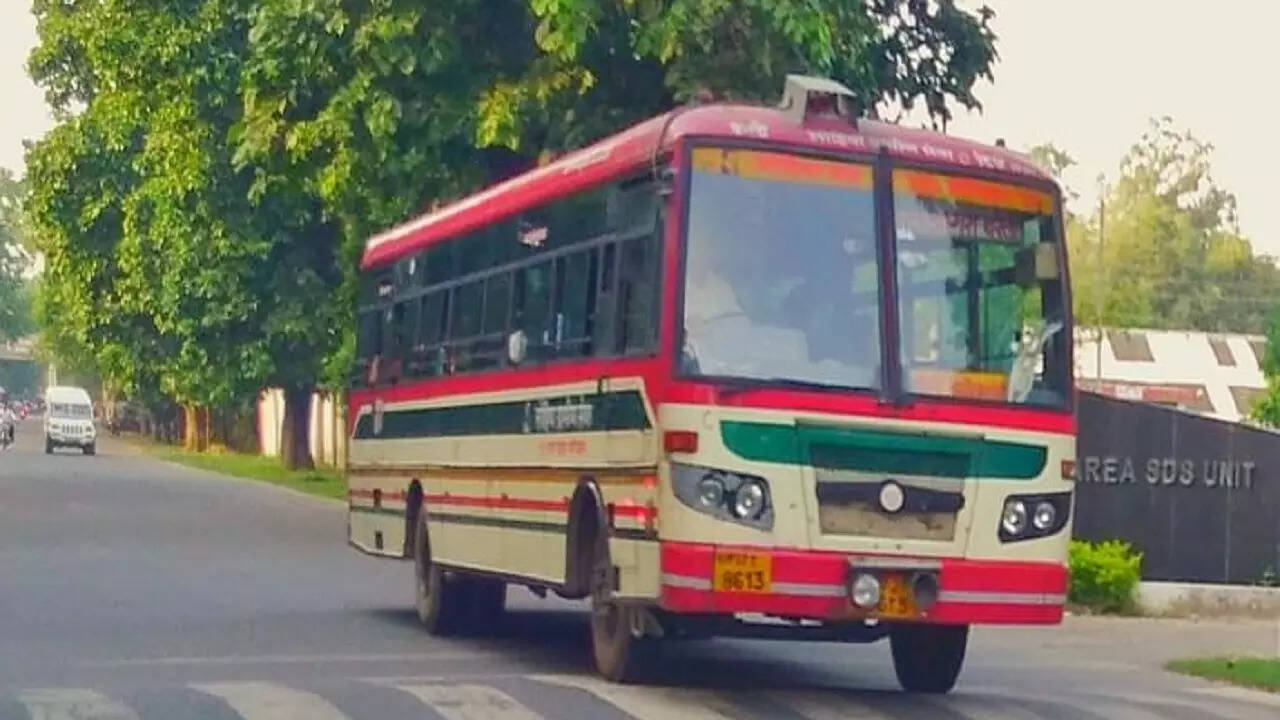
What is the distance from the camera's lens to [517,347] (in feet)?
56.3

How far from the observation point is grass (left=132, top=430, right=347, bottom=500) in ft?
175

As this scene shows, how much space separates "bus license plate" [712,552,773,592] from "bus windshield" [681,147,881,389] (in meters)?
0.95

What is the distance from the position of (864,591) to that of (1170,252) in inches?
3462

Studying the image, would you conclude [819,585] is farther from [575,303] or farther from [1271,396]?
[1271,396]

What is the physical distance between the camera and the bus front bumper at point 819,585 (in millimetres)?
13891

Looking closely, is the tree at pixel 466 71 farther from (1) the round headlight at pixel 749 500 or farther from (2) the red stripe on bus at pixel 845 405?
(1) the round headlight at pixel 749 500

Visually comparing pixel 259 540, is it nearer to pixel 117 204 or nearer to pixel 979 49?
pixel 979 49

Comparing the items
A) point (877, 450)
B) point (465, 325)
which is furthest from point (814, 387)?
point (465, 325)

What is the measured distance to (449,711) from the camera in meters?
13.8

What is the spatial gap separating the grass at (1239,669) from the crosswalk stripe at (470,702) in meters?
5.83

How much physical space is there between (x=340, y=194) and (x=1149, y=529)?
10862 mm

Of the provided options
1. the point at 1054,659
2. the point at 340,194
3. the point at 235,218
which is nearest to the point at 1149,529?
the point at 1054,659

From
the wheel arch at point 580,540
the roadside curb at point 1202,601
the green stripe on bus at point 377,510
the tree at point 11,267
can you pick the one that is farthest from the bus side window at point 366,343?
the tree at point 11,267

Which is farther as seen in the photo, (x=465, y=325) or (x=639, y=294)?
(x=465, y=325)
